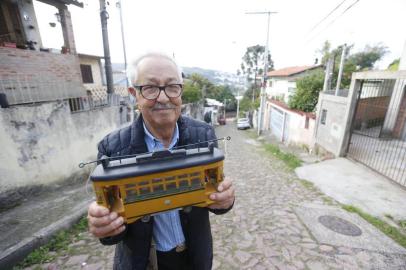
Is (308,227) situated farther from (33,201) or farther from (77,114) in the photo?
(77,114)

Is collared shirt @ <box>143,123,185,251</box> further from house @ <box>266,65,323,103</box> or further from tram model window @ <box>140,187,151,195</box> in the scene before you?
house @ <box>266,65,323,103</box>

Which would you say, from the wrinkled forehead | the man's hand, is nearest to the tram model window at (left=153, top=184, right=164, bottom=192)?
the man's hand

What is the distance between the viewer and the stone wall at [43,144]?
4.59 m

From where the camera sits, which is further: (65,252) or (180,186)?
(65,252)

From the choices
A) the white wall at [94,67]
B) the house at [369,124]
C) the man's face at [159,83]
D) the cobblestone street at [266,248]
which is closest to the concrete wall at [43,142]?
the cobblestone street at [266,248]

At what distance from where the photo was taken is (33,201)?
16.4ft

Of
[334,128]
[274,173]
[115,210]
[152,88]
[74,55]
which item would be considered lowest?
[274,173]

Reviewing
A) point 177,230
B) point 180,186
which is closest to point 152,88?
point 180,186

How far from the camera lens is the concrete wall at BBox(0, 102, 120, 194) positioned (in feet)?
15.1

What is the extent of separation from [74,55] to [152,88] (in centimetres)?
992

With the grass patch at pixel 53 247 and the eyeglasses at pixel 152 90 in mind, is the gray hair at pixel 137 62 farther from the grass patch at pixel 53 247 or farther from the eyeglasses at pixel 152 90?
the grass patch at pixel 53 247

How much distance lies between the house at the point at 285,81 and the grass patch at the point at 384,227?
61.0 ft

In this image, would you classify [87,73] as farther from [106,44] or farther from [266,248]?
[266,248]

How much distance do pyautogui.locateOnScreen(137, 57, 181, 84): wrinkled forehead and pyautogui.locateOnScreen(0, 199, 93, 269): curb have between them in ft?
11.2
